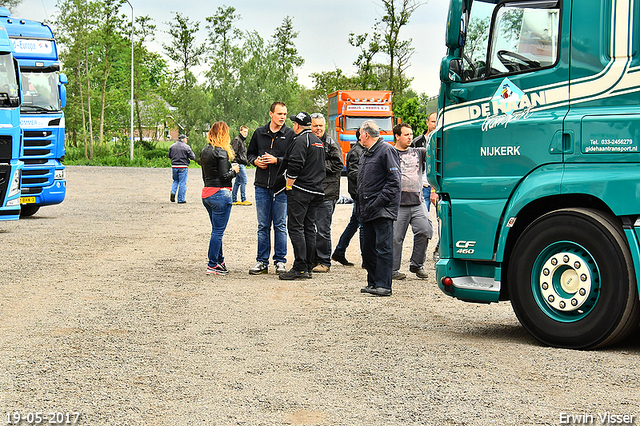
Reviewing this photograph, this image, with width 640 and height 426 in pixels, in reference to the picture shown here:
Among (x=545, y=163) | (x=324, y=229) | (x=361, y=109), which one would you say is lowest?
(x=324, y=229)

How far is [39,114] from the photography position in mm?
18422

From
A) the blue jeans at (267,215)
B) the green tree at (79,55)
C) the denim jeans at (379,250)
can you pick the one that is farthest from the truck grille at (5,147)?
the green tree at (79,55)

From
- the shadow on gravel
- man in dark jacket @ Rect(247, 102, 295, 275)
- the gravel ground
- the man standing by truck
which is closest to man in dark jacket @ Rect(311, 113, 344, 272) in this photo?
the gravel ground

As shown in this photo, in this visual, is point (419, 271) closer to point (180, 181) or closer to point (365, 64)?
point (180, 181)

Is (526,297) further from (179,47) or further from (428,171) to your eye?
(179,47)

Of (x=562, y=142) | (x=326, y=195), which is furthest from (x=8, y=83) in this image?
(x=562, y=142)

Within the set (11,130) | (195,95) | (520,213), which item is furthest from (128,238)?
(195,95)

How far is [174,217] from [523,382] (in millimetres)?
14119

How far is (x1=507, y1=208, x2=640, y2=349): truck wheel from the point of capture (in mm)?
5930

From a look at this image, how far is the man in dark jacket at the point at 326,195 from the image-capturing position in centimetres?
1102

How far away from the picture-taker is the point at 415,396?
495 centimetres

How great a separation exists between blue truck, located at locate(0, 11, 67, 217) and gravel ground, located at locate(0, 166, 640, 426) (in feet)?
25.3

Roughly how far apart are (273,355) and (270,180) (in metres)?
4.57

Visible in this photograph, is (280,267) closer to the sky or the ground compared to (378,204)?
closer to the ground
